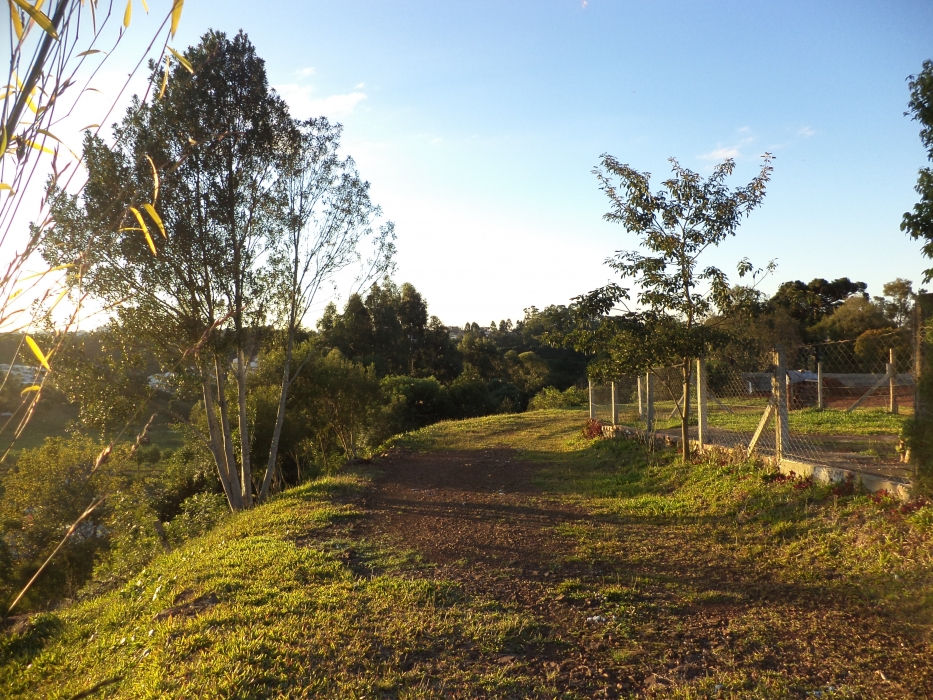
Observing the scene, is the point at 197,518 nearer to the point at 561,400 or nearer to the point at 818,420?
the point at 818,420

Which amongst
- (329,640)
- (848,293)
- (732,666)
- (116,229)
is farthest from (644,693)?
(848,293)

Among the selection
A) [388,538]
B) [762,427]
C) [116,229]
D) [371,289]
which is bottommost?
[388,538]

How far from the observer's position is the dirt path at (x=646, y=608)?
12.2 ft

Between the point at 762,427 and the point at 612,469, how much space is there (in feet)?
11.8

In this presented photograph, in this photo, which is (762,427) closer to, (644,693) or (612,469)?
(612,469)

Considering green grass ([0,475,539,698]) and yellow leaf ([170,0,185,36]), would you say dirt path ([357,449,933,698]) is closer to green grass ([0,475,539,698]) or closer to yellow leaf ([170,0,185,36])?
green grass ([0,475,539,698])

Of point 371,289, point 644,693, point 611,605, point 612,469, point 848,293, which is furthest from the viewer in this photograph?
point 848,293

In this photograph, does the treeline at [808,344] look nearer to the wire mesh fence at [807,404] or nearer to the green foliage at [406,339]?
the wire mesh fence at [807,404]

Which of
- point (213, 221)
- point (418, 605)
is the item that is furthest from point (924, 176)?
point (213, 221)

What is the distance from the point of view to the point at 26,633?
5.80 meters

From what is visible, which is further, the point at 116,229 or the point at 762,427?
the point at 762,427

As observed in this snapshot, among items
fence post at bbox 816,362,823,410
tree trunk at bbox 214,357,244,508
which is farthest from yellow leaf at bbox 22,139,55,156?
fence post at bbox 816,362,823,410

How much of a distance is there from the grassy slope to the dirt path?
0.13 ft

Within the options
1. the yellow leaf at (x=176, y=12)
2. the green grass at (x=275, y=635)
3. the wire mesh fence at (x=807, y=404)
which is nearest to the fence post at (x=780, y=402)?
the wire mesh fence at (x=807, y=404)
